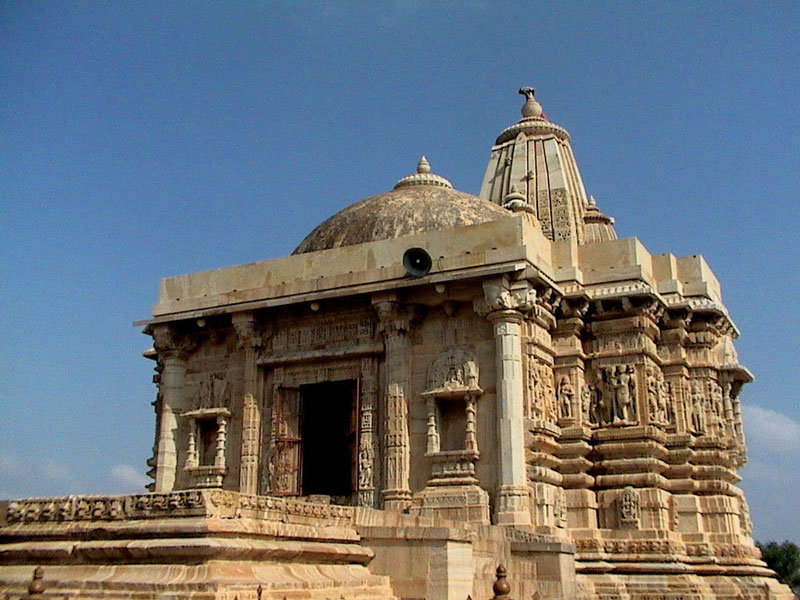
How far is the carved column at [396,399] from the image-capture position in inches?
698

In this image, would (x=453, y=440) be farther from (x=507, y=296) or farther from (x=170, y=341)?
(x=170, y=341)

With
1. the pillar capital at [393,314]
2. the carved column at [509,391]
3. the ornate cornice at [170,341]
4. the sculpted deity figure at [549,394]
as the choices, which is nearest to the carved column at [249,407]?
the ornate cornice at [170,341]

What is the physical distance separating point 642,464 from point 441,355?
439 centimetres

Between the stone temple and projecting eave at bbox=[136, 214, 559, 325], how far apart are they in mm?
47

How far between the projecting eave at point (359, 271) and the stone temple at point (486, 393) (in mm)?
47

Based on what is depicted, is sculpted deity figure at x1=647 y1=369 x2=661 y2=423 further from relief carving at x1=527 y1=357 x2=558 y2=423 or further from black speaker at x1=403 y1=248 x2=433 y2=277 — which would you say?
black speaker at x1=403 y1=248 x2=433 y2=277

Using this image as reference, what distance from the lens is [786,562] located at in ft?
138

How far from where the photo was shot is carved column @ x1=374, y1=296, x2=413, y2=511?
58.1 feet

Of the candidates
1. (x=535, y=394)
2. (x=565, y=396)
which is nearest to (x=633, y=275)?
(x=565, y=396)

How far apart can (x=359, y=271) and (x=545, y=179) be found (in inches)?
341

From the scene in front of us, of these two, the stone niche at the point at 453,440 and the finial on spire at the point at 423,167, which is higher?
the finial on spire at the point at 423,167

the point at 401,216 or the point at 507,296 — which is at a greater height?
the point at 401,216

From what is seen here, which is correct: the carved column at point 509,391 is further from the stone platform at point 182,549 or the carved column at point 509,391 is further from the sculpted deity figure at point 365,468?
the stone platform at point 182,549

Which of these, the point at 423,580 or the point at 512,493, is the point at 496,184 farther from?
the point at 423,580
